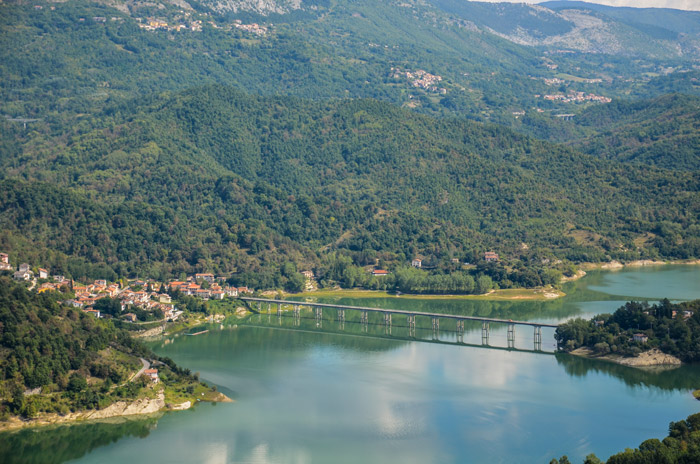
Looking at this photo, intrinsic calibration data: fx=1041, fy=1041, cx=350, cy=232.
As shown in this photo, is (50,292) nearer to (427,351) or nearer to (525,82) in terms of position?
(427,351)

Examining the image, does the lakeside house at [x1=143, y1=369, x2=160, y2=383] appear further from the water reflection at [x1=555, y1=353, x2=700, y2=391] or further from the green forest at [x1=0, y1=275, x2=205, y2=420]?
the water reflection at [x1=555, y1=353, x2=700, y2=391]

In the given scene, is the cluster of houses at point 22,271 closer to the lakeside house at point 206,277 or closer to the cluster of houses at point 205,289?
the cluster of houses at point 205,289

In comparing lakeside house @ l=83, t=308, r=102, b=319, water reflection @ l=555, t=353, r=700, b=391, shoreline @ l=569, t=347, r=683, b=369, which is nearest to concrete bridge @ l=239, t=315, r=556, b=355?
water reflection @ l=555, t=353, r=700, b=391

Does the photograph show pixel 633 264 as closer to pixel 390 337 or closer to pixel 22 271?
pixel 390 337

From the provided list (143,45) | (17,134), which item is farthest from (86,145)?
(143,45)

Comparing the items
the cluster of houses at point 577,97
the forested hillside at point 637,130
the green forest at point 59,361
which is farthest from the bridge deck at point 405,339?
the cluster of houses at point 577,97
